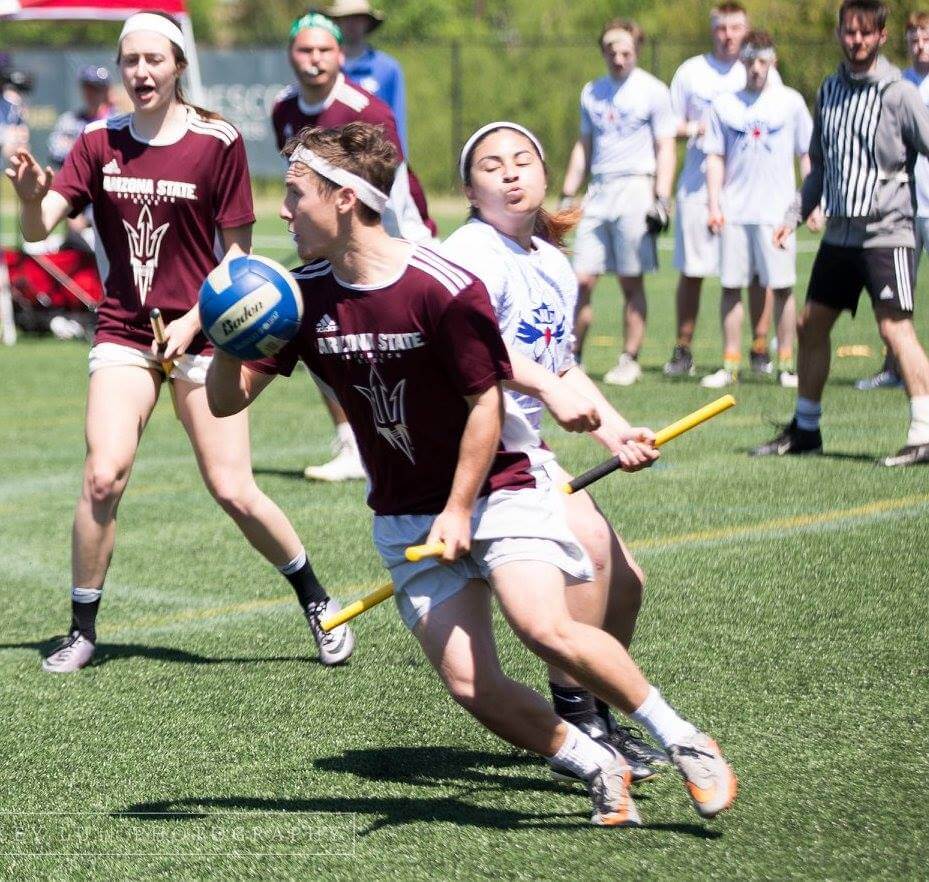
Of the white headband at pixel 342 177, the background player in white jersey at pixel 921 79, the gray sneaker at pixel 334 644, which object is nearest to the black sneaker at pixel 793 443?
the background player in white jersey at pixel 921 79

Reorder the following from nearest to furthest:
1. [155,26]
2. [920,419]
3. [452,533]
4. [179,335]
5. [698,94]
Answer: [452,533] < [179,335] < [155,26] < [920,419] < [698,94]

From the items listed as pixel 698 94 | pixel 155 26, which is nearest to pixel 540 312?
pixel 155 26

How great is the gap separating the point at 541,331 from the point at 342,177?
Result: 79 cm

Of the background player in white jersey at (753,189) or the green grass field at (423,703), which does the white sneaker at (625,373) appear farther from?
the green grass field at (423,703)

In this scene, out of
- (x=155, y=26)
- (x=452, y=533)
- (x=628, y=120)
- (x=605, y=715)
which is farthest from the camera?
(x=628, y=120)

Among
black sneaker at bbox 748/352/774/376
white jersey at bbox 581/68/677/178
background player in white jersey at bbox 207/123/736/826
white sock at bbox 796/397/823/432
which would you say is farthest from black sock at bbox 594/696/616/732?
white jersey at bbox 581/68/677/178

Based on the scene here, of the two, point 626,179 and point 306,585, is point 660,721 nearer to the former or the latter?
point 306,585

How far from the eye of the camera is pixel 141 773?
15.9 ft

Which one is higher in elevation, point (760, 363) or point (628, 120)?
point (628, 120)

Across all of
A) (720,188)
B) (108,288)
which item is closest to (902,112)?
(720,188)

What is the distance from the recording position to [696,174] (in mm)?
12688

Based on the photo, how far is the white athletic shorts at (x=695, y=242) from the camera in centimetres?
1266

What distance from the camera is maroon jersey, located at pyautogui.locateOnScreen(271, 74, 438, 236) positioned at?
28.5 ft

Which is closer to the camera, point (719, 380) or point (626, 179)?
point (719, 380)
